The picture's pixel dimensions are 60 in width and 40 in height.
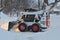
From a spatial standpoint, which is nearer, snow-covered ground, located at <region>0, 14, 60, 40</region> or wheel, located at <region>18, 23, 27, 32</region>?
snow-covered ground, located at <region>0, 14, 60, 40</region>

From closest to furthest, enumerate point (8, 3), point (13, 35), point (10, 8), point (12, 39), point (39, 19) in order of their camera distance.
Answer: point (12, 39) → point (13, 35) → point (39, 19) → point (10, 8) → point (8, 3)

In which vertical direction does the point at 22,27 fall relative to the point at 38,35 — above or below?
above

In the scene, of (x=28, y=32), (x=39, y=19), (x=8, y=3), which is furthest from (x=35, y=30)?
(x=8, y=3)

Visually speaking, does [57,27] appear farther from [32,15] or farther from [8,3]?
[8,3]

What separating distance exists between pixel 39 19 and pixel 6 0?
752cm

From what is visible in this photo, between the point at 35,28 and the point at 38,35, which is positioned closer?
the point at 38,35

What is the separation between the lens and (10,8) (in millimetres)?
9820

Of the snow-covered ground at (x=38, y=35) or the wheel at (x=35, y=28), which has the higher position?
the wheel at (x=35, y=28)

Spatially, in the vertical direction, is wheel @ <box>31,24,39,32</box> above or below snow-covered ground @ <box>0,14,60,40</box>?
above

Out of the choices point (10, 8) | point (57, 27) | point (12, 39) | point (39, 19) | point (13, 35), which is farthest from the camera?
point (10, 8)

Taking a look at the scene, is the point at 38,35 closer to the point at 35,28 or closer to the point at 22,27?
the point at 35,28

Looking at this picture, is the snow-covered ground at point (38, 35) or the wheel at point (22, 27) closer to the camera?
the snow-covered ground at point (38, 35)

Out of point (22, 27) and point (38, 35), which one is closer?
point (38, 35)

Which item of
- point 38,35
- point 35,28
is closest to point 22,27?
point 35,28
